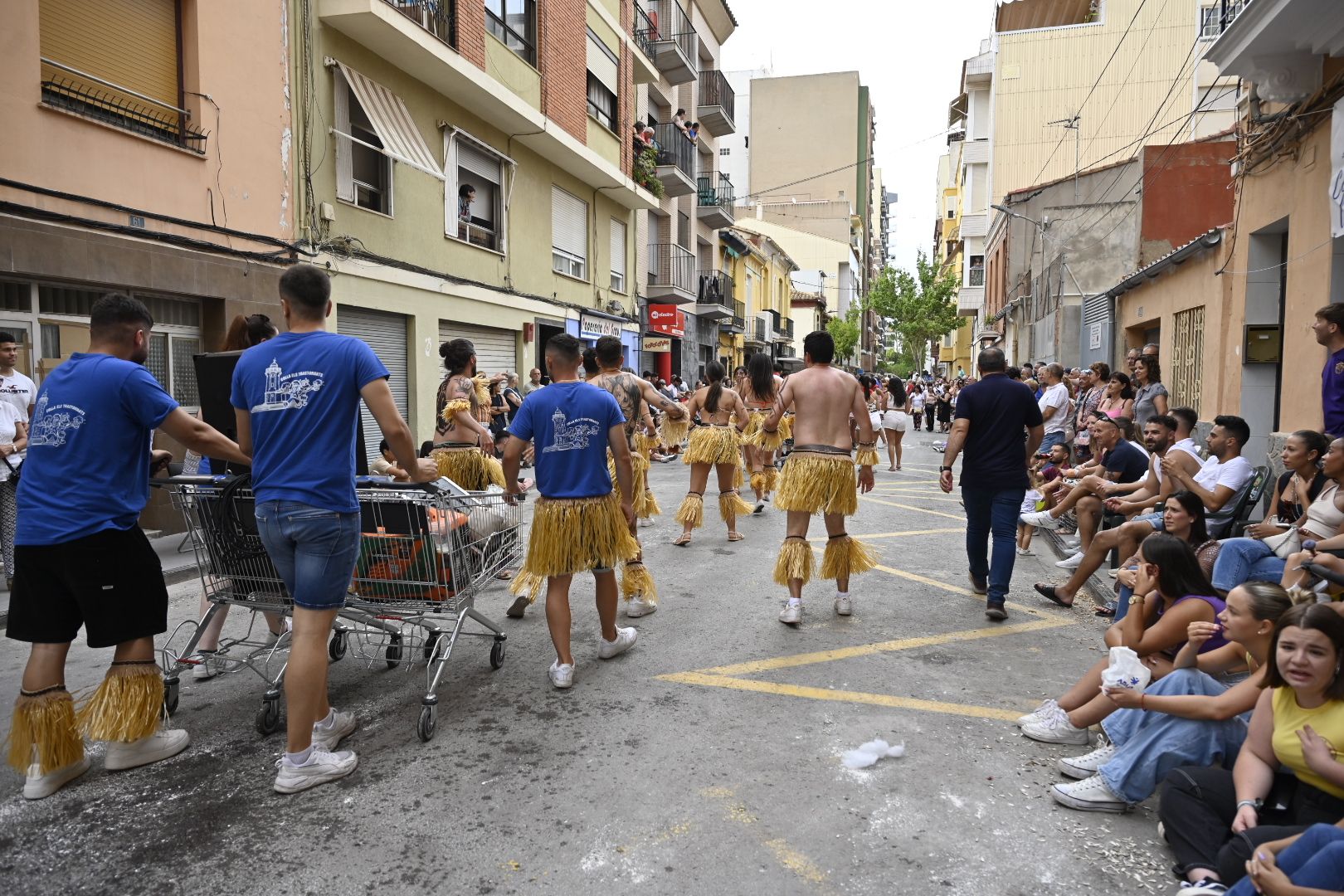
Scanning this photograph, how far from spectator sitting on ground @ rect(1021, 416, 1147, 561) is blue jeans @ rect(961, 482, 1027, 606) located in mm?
1295

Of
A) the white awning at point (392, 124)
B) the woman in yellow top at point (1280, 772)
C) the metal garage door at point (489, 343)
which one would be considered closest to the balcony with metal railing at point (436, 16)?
the white awning at point (392, 124)

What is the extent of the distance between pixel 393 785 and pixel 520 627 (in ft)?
7.52

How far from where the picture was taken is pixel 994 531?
6297mm

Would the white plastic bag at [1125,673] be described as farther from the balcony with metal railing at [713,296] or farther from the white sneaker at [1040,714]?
the balcony with metal railing at [713,296]

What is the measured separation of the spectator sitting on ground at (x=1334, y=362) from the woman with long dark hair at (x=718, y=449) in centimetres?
471

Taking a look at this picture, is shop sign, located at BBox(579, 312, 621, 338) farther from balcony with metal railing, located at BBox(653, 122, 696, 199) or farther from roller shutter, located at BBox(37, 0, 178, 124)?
roller shutter, located at BBox(37, 0, 178, 124)

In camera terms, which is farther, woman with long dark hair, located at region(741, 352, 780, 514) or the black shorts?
woman with long dark hair, located at region(741, 352, 780, 514)

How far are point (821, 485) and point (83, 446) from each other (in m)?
4.27

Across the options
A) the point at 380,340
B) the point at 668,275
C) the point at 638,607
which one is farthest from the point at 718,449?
the point at 668,275

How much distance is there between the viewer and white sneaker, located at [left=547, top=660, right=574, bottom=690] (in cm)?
459

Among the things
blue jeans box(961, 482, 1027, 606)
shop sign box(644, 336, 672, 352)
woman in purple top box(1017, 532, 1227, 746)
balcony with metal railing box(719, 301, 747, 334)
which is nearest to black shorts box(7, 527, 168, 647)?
woman in purple top box(1017, 532, 1227, 746)

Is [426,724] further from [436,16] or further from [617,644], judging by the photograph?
[436,16]

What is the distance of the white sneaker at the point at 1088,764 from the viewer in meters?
3.58

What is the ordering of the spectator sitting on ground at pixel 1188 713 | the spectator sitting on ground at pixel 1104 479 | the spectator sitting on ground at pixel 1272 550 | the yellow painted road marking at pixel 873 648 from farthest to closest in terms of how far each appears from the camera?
1. the spectator sitting on ground at pixel 1104 479
2. the yellow painted road marking at pixel 873 648
3. the spectator sitting on ground at pixel 1272 550
4. the spectator sitting on ground at pixel 1188 713
